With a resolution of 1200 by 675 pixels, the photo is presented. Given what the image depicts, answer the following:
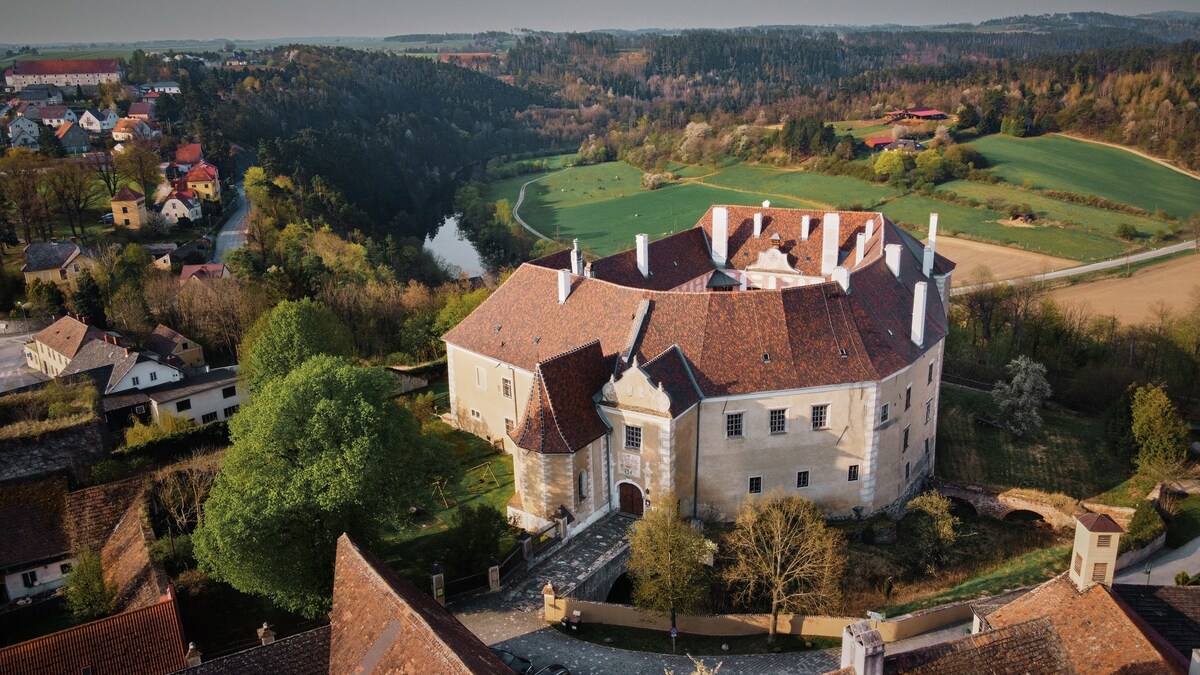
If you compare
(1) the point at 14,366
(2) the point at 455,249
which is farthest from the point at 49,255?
(2) the point at 455,249

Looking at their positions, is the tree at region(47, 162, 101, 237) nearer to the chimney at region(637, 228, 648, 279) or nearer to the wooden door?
the chimney at region(637, 228, 648, 279)

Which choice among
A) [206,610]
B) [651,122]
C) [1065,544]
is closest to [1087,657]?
[1065,544]

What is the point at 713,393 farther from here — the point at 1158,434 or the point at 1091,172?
the point at 1091,172

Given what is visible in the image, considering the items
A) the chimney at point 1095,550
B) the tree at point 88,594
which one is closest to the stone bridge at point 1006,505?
the chimney at point 1095,550

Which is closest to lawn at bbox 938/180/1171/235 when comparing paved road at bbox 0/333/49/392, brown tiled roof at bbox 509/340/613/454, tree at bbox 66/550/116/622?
brown tiled roof at bbox 509/340/613/454

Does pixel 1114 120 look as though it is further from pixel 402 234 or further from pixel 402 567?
pixel 402 567

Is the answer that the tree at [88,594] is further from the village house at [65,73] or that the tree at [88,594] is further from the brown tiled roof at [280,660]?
the village house at [65,73]
